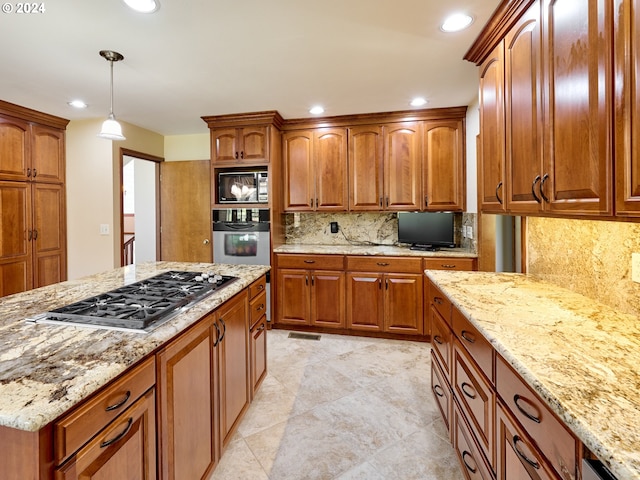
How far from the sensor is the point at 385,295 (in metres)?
3.27

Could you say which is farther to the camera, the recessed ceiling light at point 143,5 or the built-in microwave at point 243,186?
the built-in microwave at point 243,186

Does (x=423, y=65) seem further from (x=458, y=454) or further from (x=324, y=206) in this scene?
(x=458, y=454)

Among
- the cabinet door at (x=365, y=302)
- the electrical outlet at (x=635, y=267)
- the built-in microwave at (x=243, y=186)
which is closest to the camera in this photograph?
the electrical outlet at (x=635, y=267)

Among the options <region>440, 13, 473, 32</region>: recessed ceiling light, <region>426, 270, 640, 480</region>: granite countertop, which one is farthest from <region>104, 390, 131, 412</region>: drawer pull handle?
<region>440, 13, 473, 32</region>: recessed ceiling light

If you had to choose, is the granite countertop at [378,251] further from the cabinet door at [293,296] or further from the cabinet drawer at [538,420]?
the cabinet drawer at [538,420]

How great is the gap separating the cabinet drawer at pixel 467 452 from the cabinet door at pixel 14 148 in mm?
4447

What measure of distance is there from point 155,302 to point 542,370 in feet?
4.70

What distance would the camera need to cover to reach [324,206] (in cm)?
366

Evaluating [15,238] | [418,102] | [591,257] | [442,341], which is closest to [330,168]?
[418,102]

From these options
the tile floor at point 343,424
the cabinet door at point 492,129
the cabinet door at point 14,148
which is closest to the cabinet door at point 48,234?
the cabinet door at point 14,148

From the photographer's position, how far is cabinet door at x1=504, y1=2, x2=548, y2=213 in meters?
1.39

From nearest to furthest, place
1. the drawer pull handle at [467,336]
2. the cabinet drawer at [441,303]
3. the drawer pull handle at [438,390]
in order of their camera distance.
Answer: the drawer pull handle at [467,336]
the cabinet drawer at [441,303]
the drawer pull handle at [438,390]

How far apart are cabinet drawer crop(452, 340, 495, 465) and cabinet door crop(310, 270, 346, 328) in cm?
182

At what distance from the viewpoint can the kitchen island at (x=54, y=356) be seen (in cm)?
69
